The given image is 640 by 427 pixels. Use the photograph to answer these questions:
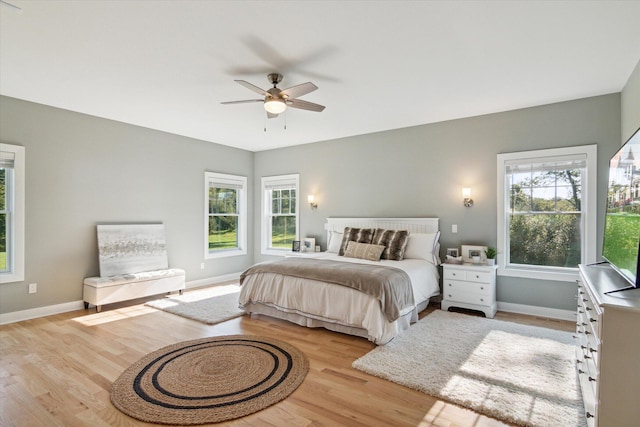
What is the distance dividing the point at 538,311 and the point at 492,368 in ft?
6.63

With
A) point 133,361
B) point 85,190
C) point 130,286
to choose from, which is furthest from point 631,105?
point 85,190

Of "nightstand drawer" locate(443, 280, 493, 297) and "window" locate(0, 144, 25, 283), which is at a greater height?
"window" locate(0, 144, 25, 283)

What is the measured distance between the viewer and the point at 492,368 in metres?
2.78

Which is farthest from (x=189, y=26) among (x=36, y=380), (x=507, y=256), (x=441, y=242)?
(x=507, y=256)

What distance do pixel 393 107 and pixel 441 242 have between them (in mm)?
2140

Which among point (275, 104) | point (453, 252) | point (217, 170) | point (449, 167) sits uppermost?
point (275, 104)

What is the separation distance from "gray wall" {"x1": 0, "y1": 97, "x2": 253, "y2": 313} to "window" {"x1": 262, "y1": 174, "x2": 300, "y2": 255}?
4.71 ft

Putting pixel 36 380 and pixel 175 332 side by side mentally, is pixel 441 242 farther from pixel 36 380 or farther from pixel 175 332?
pixel 36 380

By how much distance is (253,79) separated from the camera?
11.6ft

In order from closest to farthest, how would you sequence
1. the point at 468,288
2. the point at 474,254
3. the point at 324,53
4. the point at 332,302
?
the point at 324,53 < the point at 332,302 < the point at 468,288 < the point at 474,254

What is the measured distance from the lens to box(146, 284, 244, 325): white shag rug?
4.23 meters

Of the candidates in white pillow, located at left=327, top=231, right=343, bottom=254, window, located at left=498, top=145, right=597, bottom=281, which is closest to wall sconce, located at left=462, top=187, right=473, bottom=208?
window, located at left=498, top=145, right=597, bottom=281

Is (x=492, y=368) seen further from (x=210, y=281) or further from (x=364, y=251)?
(x=210, y=281)

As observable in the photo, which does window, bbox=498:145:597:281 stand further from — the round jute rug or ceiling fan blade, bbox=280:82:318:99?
the round jute rug
